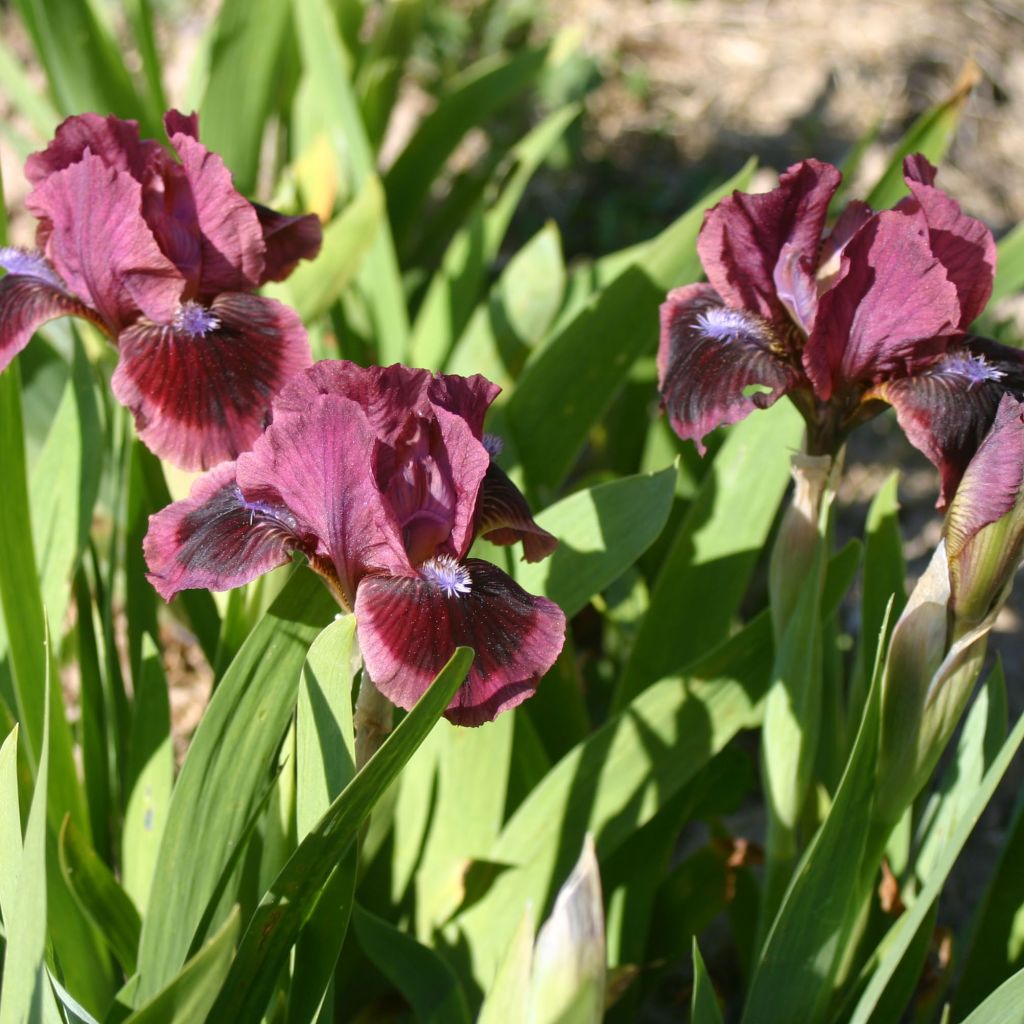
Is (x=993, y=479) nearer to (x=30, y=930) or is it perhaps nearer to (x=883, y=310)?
(x=883, y=310)

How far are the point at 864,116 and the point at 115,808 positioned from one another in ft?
9.97

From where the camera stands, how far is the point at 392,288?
211 centimetres

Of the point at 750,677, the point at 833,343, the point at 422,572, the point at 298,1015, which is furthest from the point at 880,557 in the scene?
the point at 298,1015

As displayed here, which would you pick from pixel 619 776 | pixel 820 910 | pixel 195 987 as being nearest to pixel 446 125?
pixel 619 776

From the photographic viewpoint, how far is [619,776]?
1.33 meters

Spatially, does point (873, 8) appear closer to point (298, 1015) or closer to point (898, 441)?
point (898, 441)

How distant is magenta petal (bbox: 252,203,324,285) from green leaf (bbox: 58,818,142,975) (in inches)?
24.8

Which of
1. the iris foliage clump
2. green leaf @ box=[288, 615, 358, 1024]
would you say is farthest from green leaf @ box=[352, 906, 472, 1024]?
green leaf @ box=[288, 615, 358, 1024]

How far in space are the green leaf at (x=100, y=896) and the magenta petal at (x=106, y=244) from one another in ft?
1.75

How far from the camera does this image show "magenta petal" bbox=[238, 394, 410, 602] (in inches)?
35.2

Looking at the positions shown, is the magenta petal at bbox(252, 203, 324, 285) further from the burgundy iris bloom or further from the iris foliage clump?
the burgundy iris bloom

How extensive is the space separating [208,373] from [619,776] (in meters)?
0.64

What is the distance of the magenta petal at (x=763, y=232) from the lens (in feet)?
3.77

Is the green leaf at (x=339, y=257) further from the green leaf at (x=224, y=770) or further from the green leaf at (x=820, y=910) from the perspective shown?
the green leaf at (x=820, y=910)
